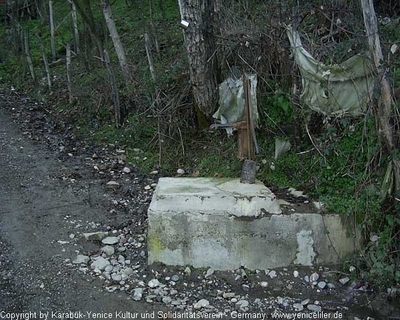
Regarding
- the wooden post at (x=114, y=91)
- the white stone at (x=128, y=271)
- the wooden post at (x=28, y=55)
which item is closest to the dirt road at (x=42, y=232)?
the white stone at (x=128, y=271)

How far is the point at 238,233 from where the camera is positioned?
12.2ft

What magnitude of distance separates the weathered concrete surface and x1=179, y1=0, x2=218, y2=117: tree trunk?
1919 mm

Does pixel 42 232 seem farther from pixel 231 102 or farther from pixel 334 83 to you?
pixel 334 83

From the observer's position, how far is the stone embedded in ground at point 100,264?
149 inches

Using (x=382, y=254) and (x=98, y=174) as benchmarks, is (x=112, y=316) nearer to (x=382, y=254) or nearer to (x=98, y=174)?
(x=382, y=254)

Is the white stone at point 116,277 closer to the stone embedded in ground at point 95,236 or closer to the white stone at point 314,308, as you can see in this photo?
the stone embedded in ground at point 95,236

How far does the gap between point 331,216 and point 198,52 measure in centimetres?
236

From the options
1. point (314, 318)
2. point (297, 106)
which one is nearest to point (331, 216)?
point (314, 318)

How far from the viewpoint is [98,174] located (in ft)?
18.2

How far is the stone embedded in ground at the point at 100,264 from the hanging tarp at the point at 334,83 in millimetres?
2201

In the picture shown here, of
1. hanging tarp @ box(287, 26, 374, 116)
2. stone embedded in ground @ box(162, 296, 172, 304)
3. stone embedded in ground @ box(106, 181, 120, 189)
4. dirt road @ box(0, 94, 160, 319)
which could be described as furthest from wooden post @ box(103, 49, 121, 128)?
stone embedded in ground @ box(162, 296, 172, 304)

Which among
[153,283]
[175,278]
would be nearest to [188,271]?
[175,278]

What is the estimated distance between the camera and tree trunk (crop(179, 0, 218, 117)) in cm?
518

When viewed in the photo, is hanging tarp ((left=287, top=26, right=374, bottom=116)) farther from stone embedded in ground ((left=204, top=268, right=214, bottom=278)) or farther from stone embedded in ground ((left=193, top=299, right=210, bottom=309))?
stone embedded in ground ((left=193, top=299, right=210, bottom=309))
